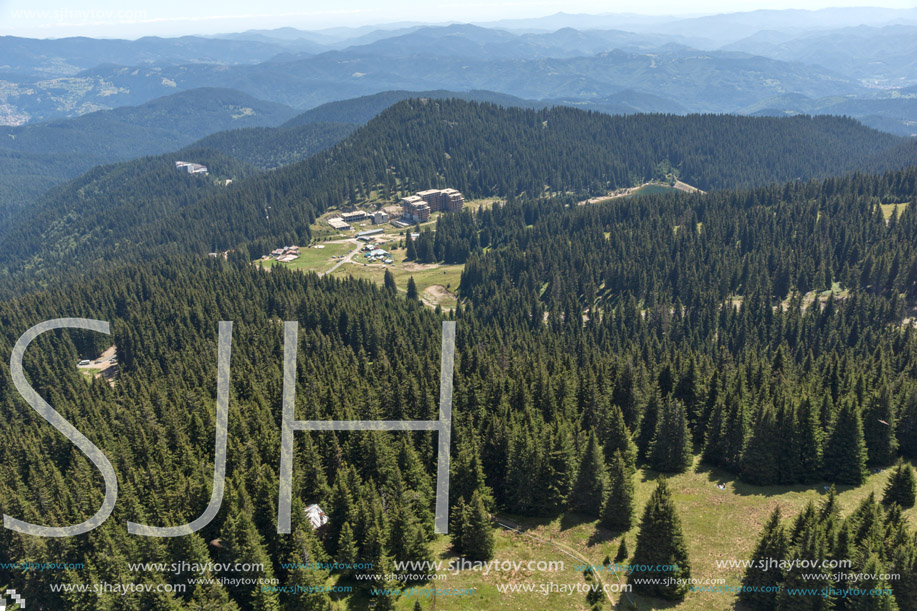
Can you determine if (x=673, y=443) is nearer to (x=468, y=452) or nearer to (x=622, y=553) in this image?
(x=622, y=553)

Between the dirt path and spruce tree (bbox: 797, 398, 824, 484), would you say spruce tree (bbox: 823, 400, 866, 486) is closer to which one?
spruce tree (bbox: 797, 398, 824, 484)

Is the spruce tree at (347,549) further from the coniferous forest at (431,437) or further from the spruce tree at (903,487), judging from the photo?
the spruce tree at (903,487)

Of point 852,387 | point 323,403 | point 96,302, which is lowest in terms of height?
point 96,302

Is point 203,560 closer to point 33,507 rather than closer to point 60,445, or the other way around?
point 33,507

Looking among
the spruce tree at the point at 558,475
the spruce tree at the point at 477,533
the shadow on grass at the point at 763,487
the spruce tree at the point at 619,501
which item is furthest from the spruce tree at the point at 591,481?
the shadow on grass at the point at 763,487

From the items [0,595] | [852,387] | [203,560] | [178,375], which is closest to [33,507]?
[0,595]

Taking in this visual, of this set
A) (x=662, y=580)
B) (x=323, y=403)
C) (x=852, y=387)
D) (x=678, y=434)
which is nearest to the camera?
(x=662, y=580)
